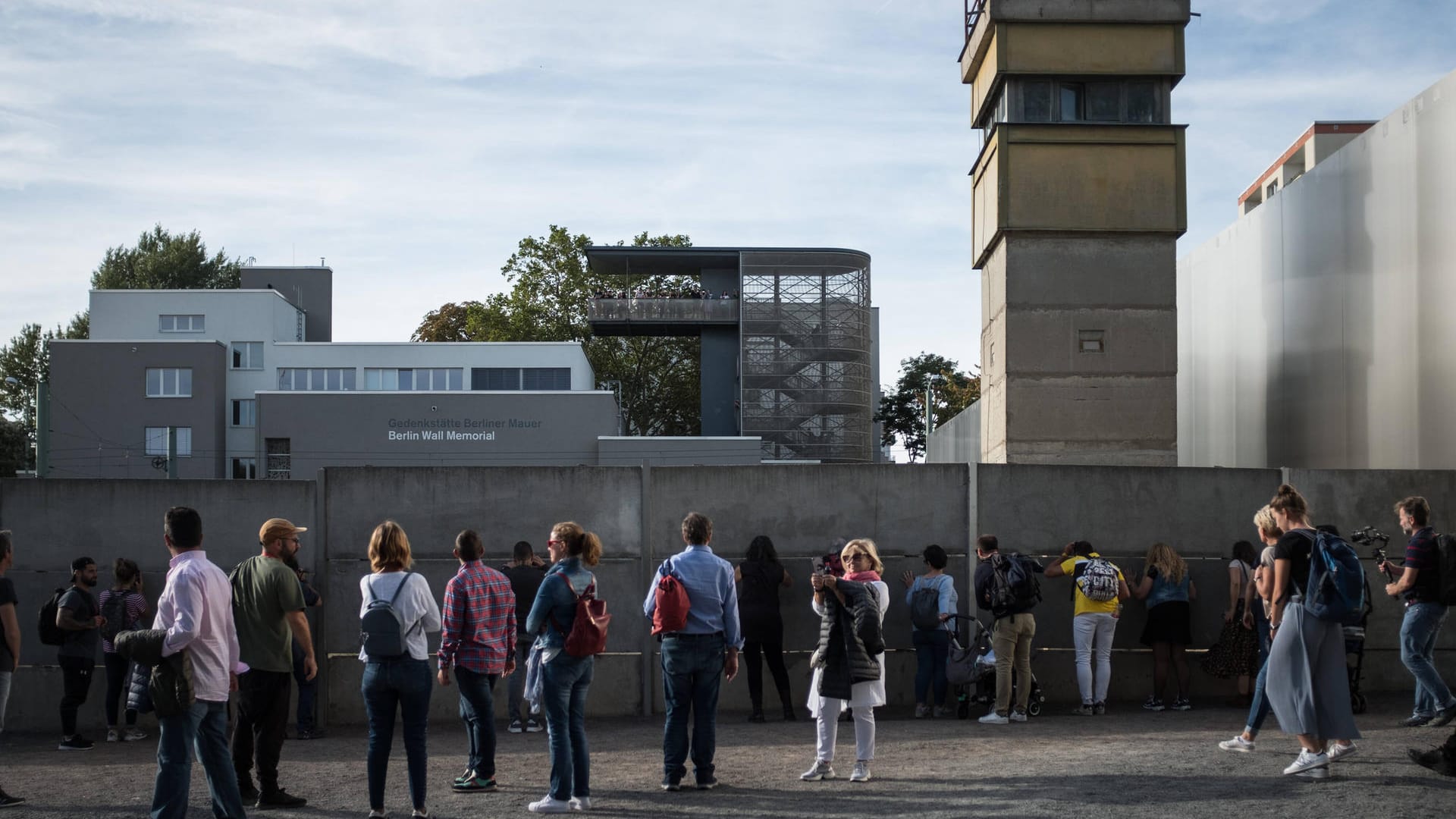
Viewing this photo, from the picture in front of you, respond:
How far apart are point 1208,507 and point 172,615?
34.4 feet

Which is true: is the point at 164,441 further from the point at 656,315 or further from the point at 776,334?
the point at 776,334

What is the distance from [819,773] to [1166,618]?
5449 mm

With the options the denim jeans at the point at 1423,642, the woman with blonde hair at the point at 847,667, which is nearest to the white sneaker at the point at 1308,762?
the denim jeans at the point at 1423,642

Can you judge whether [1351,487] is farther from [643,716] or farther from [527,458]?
[527,458]

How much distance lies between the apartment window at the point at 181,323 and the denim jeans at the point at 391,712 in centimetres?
6910

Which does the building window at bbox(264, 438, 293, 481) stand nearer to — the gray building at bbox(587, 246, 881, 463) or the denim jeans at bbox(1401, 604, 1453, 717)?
the gray building at bbox(587, 246, 881, 463)

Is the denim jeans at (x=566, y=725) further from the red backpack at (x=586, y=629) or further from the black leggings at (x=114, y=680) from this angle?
the black leggings at (x=114, y=680)

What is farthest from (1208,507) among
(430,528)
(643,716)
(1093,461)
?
(1093,461)

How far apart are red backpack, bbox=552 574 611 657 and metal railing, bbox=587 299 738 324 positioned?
59413 millimetres

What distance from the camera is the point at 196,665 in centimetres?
772

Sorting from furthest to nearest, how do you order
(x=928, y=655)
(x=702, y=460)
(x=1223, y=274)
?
(x=702, y=460) → (x=1223, y=274) → (x=928, y=655)

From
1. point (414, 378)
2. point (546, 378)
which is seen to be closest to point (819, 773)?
point (546, 378)

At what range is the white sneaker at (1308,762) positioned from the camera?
8.89 m

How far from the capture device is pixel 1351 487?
48.2 feet
